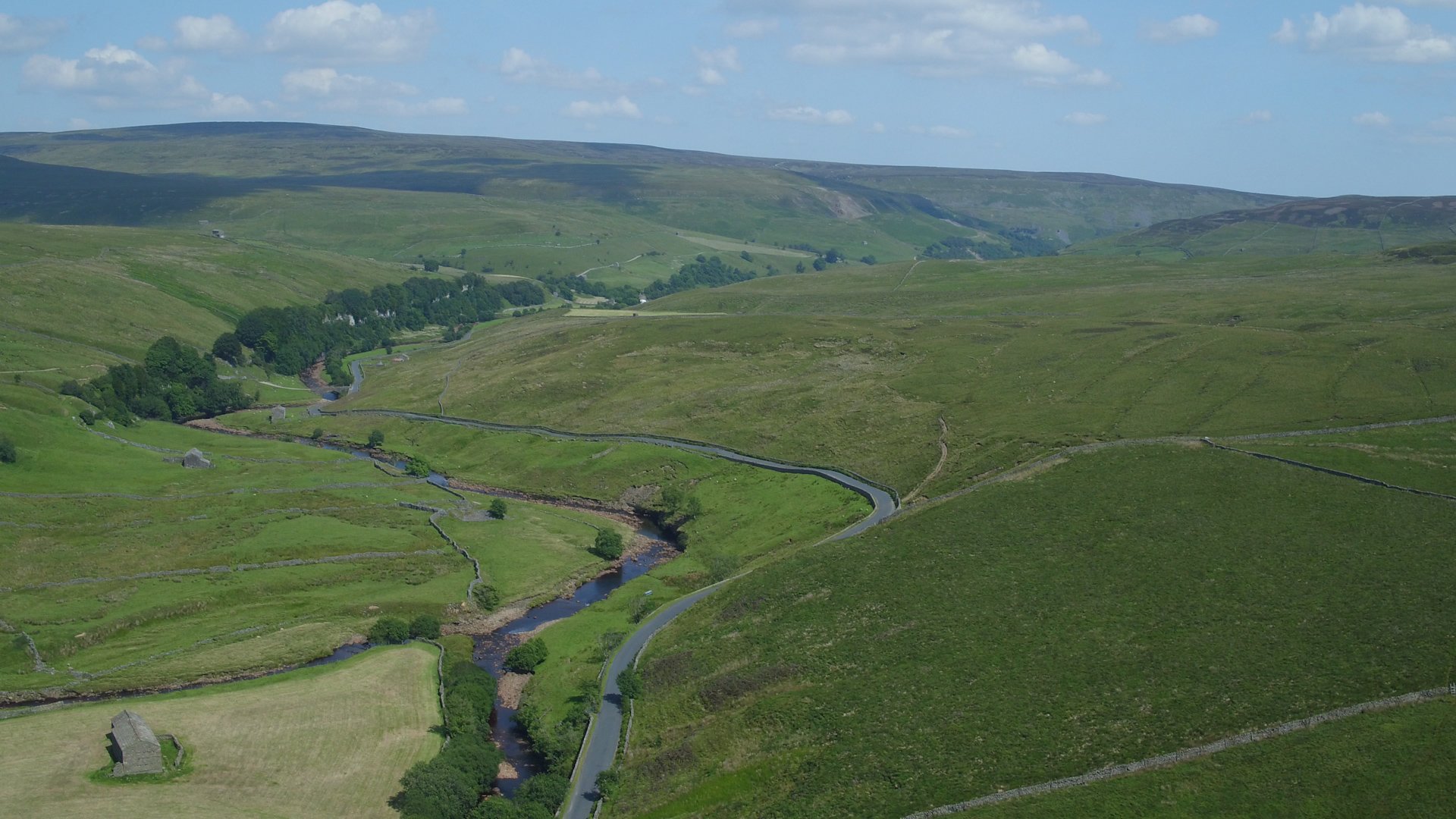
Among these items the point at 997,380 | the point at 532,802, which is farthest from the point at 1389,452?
the point at 532,802

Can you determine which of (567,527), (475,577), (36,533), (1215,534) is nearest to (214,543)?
(36,533)

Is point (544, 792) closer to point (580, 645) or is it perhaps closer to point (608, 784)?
point (608, 784)

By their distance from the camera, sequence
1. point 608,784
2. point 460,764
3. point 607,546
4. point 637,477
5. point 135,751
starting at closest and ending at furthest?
point 135,751 → point 608,784 → point 460,764 → point 607,546 → point 637,477

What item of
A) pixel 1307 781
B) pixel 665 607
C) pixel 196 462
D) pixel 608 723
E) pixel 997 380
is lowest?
pixel 608 723

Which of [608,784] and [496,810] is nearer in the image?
[496,810]

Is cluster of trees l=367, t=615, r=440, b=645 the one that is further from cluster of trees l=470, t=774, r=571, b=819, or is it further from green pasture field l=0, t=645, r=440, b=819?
cluster of trees l=470, t=774, r=571, b=819
